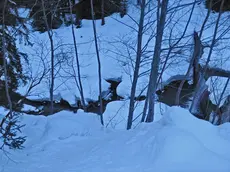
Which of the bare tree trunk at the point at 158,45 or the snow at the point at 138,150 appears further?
the bare tree trunk at the point at 158,45

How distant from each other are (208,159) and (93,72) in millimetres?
15244

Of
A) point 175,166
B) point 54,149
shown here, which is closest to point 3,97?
point 54,149

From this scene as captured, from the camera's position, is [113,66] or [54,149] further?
[113,66]

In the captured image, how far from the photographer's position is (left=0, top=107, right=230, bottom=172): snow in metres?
3.29

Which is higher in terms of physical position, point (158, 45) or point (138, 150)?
point (158, 45)

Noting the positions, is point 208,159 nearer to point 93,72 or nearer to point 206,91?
point 206,91

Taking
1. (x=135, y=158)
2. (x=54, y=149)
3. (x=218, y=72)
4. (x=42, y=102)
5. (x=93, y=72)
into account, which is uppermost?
(x=135, y=158)

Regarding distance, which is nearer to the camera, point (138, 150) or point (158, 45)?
point (138, 150)

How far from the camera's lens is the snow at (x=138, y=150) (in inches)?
130

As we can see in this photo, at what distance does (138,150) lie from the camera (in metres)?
3.98

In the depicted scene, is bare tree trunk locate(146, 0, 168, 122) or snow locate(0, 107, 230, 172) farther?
bare tree trunk locate(146, 0, 168, 122)

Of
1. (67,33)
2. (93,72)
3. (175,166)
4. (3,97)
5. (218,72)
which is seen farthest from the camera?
(67,33)

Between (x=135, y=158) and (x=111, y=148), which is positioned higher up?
(x=135, y=158)

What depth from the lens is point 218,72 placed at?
13.8 meters
